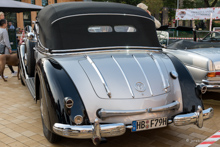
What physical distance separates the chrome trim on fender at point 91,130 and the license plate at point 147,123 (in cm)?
17

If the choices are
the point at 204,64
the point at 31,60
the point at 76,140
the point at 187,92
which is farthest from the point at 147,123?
the point at 31,60

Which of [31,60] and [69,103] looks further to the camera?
[31,60]

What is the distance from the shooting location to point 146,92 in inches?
124

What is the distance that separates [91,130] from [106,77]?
0.68m

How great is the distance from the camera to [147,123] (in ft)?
9.95

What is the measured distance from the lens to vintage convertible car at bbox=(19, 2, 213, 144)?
117 inches

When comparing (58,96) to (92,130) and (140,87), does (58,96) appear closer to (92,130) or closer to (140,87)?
(92,130)

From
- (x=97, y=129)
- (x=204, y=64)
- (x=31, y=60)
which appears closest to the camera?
(x=97, y=129)

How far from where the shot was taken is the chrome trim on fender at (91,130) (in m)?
2.82

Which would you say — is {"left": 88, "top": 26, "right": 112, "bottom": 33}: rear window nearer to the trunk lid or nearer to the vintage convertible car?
the vintage convertible car

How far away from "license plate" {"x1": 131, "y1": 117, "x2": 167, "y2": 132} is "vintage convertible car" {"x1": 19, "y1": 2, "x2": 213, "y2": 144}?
1 cm

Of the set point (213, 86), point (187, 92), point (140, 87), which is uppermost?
point (140, 87)

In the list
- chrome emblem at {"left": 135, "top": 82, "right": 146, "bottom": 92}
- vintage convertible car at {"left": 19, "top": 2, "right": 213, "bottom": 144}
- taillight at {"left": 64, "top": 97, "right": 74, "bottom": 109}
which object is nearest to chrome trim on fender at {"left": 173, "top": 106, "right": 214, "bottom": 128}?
vintage convertible car at {"left": 19, "top": 2, "right": 213, "bottom": 144}

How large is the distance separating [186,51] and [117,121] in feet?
10.9
